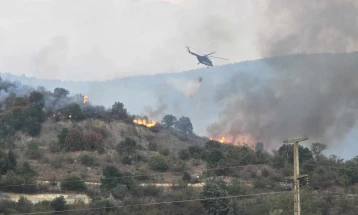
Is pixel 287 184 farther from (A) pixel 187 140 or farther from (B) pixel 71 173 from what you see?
(A) pixel 187 140

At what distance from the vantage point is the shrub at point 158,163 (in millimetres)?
74688

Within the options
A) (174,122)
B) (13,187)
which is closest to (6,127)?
(13,187)

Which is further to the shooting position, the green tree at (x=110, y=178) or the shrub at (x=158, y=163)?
the shrub at (x=158, y=163)

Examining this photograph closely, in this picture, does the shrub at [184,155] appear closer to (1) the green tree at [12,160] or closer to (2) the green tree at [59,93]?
(1) the green tree at [12,160]

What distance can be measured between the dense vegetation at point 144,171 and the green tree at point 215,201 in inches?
4.2

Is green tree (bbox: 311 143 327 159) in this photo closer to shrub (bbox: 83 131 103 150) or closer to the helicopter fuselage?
the helicopter fuselage

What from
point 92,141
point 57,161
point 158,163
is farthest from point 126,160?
point 92,141

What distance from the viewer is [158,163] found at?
2950 inches

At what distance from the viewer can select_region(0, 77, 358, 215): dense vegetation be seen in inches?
2183

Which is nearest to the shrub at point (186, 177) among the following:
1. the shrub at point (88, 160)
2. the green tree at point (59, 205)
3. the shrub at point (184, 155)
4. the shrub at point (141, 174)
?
the shrub at point (141, 174)

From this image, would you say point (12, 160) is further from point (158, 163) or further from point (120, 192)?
point (158, 163)

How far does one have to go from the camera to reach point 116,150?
8500cm

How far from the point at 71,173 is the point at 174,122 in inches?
2969

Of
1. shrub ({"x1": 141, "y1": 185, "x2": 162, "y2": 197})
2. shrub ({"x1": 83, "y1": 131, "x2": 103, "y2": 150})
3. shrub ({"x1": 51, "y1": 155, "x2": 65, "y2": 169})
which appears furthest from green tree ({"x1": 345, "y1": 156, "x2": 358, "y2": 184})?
shrub ({"x1": 51, "y1": 155, "x2": 65, "y2": 169})
